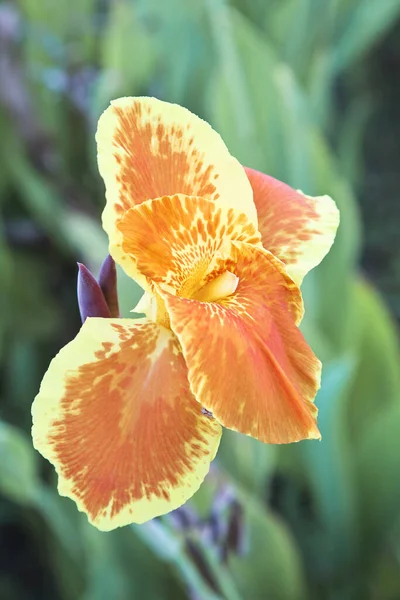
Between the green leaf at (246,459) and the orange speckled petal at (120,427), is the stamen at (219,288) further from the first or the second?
the green leaf at (246,459)

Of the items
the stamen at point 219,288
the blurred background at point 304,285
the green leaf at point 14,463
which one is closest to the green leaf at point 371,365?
the blurred background at point 304,285

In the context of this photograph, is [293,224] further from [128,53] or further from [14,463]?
[128,53]

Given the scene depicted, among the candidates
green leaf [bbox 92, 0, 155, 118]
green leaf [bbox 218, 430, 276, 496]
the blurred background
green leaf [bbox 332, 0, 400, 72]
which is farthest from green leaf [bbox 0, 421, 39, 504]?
green leaf [bbox 332, 0, 400, 72]

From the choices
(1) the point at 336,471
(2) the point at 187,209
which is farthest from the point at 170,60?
(2) the point at 187,209

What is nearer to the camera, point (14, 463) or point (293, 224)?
point (293, 224)

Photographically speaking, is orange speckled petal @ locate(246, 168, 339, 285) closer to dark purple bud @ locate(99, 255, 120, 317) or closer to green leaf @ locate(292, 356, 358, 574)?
dark purple bud @ locate(99, 255, 120, 317)

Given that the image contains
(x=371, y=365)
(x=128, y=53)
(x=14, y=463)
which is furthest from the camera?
(x=128, y=53)

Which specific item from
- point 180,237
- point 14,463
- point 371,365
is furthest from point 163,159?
point 371,365
